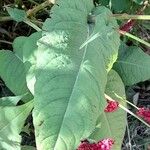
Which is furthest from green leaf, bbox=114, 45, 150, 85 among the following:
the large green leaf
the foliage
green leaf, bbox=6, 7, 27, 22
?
green leaf, bbox=6, 7, 27, 22

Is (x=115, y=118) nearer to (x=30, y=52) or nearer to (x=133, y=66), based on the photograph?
(x=133, y=66)

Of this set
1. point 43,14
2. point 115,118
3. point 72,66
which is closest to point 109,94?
point 115,118

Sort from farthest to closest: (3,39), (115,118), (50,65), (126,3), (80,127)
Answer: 1. (3,39)
2. (126,3)
3. (115,118)
4. (50,65)
5. (80,127)

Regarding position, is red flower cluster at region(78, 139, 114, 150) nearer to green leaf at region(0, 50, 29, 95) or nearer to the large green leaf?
the large green leaf

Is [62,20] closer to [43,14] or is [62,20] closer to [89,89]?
[89,89]

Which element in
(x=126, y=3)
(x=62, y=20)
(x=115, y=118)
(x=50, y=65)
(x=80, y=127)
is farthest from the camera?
(x=126, y=3)
